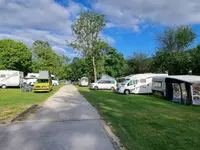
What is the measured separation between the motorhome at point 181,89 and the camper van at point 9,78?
23402mm

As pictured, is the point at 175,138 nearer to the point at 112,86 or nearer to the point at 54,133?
the point at 54,133

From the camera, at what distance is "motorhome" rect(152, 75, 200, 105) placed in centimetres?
1401

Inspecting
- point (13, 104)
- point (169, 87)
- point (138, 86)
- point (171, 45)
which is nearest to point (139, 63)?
point (171, 45)

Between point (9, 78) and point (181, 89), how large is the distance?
88.8 ft

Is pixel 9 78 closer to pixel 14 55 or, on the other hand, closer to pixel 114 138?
pixel 14 55

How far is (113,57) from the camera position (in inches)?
2581

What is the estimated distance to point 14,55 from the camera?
46.8 m

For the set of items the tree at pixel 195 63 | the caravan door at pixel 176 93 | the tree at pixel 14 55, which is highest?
the tree at pixel 14 55

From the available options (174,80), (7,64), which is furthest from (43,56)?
(174,80)

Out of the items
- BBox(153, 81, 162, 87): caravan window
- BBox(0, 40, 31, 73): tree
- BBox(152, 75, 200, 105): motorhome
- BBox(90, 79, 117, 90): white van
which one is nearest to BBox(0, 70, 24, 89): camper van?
BBox(0, 40, 31, 73): tree

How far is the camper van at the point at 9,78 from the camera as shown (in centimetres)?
3234

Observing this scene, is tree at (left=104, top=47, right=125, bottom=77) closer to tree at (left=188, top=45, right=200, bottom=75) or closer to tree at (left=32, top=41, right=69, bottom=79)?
tree at (left=32, top=41, right=69, bottom=79)

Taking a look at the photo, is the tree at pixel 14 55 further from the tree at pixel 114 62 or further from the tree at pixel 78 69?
the tree at pixel 114 62

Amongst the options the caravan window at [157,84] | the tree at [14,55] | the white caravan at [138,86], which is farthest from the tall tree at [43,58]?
the caravan window at [157,84]
